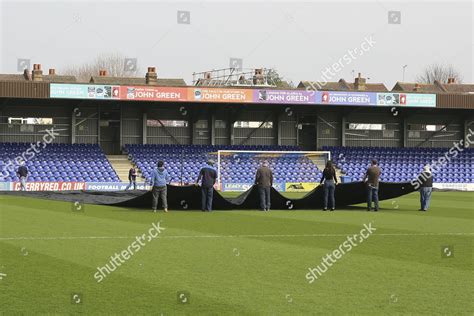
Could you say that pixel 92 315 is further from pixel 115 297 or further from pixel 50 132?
pixel 50 132

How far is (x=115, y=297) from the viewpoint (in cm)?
909

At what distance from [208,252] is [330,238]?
3737mm

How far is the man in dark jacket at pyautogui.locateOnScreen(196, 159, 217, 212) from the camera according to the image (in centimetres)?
2411

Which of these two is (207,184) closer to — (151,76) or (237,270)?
(237,270)

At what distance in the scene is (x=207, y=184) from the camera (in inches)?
959

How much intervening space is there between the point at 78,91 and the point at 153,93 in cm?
477

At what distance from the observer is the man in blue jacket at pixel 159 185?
23.4 metres

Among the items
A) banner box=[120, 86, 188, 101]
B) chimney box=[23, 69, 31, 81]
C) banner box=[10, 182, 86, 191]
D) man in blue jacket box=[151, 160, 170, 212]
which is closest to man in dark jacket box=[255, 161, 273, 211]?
man in blue jacket box=[151, 160, 170, 212]

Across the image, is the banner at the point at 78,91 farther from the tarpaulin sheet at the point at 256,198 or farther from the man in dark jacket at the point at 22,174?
the tarpaulin sheet at the point at 256,198

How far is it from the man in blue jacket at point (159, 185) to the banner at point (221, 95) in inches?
948

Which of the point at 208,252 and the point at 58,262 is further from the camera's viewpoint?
the point at 208,252

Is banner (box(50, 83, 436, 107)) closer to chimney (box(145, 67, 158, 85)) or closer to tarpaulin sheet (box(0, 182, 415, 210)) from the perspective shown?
chimney (box(145, 67, 158, 85))

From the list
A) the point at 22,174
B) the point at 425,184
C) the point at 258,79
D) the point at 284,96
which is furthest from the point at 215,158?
the point at 425,184

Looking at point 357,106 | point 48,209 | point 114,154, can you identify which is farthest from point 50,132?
point 48,209
